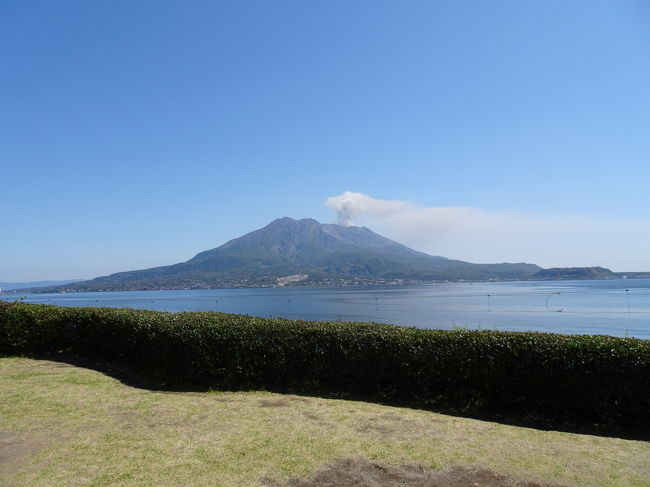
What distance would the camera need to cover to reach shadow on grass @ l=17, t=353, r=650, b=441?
7242 millimetres

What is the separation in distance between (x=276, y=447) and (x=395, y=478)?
1951 millimetres

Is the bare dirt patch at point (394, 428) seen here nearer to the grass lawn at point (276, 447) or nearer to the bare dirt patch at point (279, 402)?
the grass lawn at point (276, 447)

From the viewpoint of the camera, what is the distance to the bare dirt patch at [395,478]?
517 centimetres

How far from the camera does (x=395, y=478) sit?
5.33 metres

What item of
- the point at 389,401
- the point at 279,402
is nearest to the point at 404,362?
the point at 389,401

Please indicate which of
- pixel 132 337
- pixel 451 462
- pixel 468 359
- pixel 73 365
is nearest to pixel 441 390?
pixel 468 359

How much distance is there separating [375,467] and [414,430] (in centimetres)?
180

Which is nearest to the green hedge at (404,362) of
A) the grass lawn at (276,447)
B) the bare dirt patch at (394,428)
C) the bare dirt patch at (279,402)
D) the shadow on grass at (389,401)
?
the shadow on grass at (389,401)

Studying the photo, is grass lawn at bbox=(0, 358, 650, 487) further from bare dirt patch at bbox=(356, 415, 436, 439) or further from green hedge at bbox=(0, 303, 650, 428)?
green hedge at bbox=(0, 303, 650, 428)

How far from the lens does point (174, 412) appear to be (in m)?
8.01

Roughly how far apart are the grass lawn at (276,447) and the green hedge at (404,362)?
718 millimetres

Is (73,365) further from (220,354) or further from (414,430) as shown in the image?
(414,430)

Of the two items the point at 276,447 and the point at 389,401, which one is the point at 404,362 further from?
the point at 276,447

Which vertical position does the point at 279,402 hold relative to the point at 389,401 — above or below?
above
